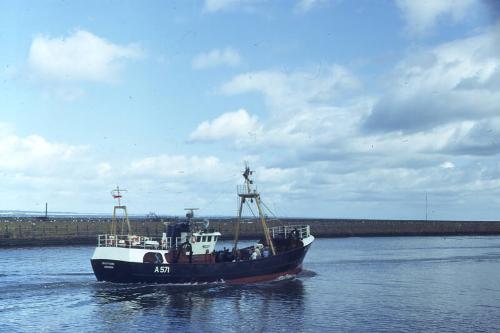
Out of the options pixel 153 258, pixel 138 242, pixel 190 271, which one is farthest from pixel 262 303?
pixel 138 242

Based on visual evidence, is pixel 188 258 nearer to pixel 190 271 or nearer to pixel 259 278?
pixel 190 271

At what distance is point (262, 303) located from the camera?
41.8 metres

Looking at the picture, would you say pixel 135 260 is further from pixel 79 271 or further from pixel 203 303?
pixel 79 271

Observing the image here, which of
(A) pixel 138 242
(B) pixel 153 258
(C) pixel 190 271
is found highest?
(A) pixel 138 242

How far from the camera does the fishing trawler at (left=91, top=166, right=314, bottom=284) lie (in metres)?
47.2

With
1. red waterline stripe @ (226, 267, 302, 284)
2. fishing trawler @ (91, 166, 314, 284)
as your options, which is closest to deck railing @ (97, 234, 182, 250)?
fishing trawler @ (91, 166, 314, 284)

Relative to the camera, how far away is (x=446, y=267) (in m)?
67.4

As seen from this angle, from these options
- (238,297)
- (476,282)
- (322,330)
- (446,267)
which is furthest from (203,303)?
(446,267)

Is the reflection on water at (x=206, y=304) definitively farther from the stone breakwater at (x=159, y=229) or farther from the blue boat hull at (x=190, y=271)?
the stone breakwater at (x=159, y=229)

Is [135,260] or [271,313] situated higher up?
[135,260]

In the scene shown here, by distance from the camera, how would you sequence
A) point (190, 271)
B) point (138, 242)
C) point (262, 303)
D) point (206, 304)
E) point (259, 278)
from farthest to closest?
point (259, 278) < point (138, 242) < point (190, 271) < point (262, 303) < point (206, 304)

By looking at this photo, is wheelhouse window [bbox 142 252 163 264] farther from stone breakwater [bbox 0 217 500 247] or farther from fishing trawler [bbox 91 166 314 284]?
stone breakwater [bbox 0 217 500 247]

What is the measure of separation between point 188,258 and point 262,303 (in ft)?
35.8

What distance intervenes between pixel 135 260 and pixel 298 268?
1797 cm
